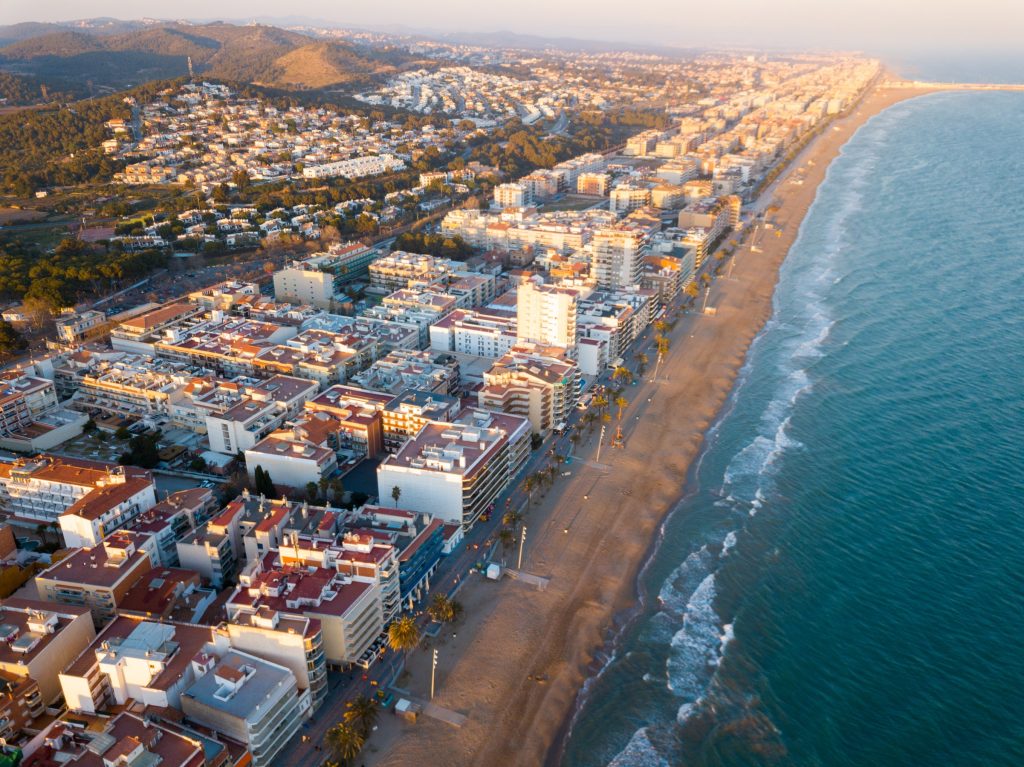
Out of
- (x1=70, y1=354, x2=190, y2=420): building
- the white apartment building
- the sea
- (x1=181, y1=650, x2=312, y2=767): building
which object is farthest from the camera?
the white apartment building

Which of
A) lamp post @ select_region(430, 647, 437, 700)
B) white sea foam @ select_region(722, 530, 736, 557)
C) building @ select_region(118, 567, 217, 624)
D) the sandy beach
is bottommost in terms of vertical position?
the sandy beach

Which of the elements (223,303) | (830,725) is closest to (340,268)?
(223,303)

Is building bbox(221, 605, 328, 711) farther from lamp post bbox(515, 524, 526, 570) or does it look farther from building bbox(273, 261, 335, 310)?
building bbox(273, 261, 335, 310)

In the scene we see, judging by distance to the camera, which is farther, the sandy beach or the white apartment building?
the white apartment building

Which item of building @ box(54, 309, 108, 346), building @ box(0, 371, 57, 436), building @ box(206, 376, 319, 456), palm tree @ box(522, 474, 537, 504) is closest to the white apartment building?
building @ box(54, 309, 108, 346)

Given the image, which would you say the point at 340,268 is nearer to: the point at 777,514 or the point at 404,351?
the point at 404,351

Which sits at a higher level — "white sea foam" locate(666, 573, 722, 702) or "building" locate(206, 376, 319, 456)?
"building" locate(206, 376, 319, 456)

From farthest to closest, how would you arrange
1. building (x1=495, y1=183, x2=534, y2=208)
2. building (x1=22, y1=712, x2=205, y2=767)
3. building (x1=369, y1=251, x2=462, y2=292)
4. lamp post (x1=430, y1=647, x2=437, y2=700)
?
building (x1=495, y1=183, x2=534, y2=208)
building (x1=369, y1=251, x2=462, y2=292)
lamp post (x1=430, y1=647, x2=437, y2=700)
building (x1=22, y1=712, x2=205, y2=767)

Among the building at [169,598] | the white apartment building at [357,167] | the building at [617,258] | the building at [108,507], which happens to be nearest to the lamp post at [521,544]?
the building at [169,598]
